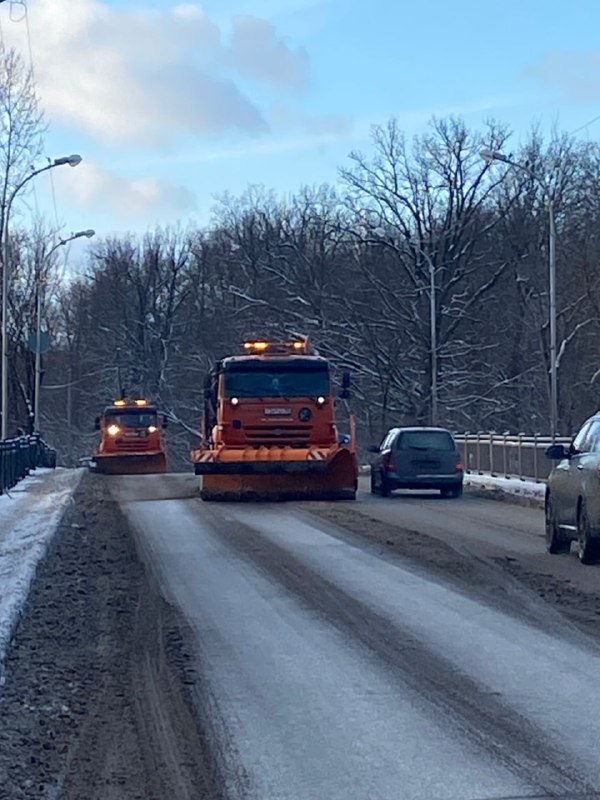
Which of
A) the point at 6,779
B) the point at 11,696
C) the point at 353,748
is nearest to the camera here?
the point at 6,779

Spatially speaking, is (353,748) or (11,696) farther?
(11,696)

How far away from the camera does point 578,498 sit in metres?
16.4

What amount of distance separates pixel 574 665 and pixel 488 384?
180ft

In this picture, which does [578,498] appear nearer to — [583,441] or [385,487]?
[583,441]

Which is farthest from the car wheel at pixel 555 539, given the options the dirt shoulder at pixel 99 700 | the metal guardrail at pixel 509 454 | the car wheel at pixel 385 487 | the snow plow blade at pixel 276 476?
the car wheel at pixel 385 487

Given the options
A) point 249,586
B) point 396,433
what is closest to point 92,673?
point 249,586

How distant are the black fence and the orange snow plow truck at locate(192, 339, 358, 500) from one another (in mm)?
3820

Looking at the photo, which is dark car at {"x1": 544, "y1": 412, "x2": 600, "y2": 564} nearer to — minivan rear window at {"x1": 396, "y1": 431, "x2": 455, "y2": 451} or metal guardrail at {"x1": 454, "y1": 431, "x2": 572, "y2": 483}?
metal guardrail at {"x1": 454, "y1": 431, "x2": 572, "y2": 483}

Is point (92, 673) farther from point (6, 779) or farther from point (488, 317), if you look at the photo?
point (488, 317)

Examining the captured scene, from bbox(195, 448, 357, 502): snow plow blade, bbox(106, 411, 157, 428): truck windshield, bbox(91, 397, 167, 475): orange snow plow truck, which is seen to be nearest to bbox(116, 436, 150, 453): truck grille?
bbox(91, 397, 167, 475): orange snow plow truck

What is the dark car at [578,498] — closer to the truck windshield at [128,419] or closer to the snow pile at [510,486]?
the snow pile at [510,486]

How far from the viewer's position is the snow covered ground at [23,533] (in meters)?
11.7

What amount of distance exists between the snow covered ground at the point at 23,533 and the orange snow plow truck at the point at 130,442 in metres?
13.1

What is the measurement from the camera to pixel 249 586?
14102 mm
